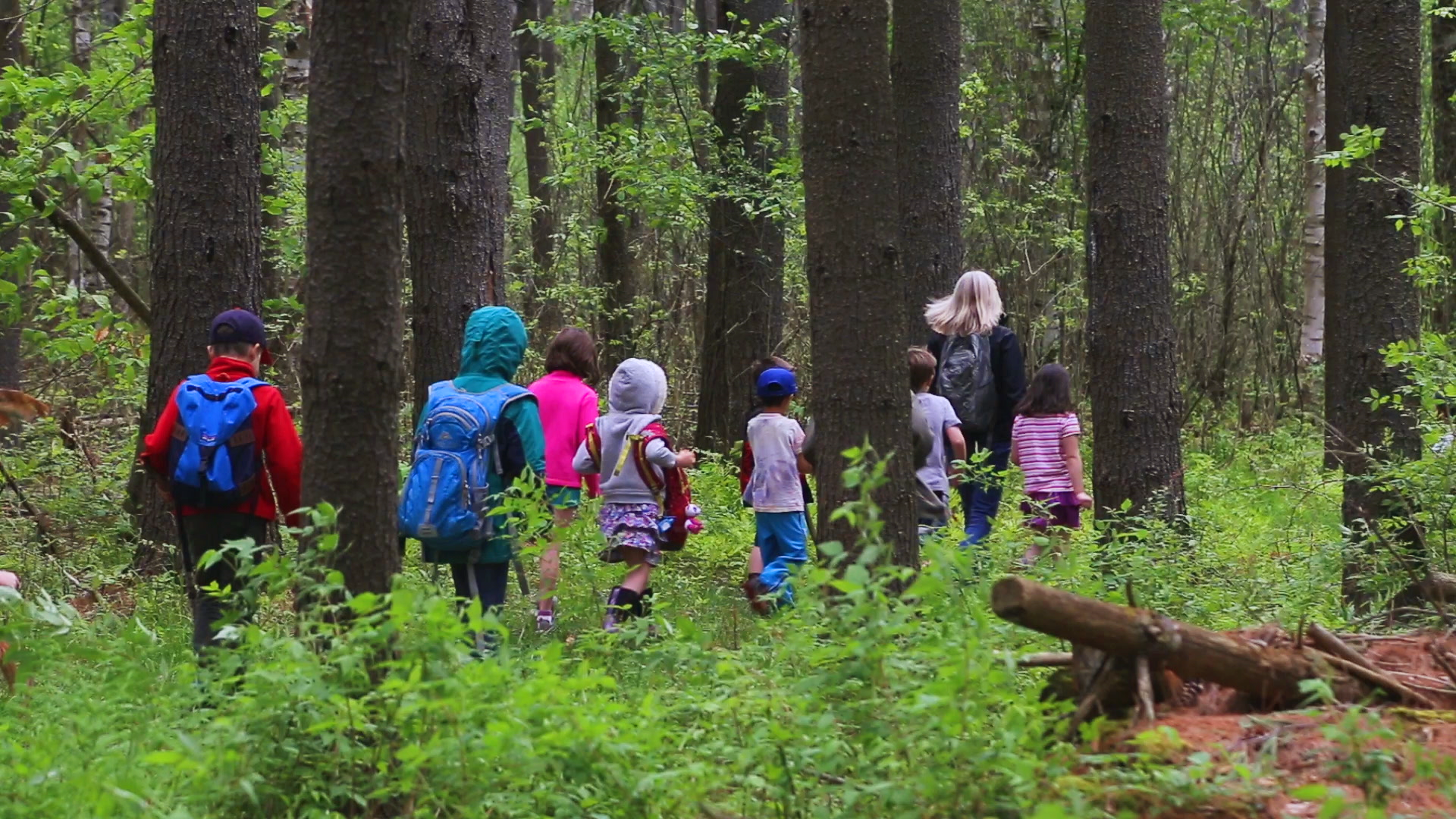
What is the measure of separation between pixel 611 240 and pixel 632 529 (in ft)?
34.0

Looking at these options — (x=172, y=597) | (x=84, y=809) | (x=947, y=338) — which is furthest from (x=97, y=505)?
(x=84, y=809)

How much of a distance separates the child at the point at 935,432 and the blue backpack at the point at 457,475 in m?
3.09

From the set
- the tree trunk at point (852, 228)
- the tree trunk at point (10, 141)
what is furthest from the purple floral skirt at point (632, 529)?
the tree trunk at point (10, 141)

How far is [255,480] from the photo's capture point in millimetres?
6438

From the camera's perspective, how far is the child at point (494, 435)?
7.03 meters

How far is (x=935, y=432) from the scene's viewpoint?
9.17m

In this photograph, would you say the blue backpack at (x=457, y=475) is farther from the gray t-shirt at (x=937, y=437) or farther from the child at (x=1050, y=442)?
the child at (x=1050, y=442)

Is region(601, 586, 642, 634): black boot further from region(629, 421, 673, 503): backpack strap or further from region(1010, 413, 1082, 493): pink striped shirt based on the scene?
region(1010, 413, 1082, 493): pink striped shirt

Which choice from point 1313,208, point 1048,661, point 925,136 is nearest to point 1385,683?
point 1048,661

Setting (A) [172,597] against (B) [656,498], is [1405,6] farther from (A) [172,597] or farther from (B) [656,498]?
(A) [172,597]

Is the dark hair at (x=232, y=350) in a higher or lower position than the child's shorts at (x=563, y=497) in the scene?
higher

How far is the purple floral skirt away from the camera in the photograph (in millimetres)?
7965

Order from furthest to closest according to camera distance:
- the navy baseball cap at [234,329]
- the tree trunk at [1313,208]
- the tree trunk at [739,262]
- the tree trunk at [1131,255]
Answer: the tree trunk at [1313,208]
the tree trunk at [739,262]
the tree trunk at [1131,255]
the navy baseball cap at [234,329]

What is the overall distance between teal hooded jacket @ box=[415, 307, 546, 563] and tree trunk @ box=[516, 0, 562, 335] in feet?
31.4
